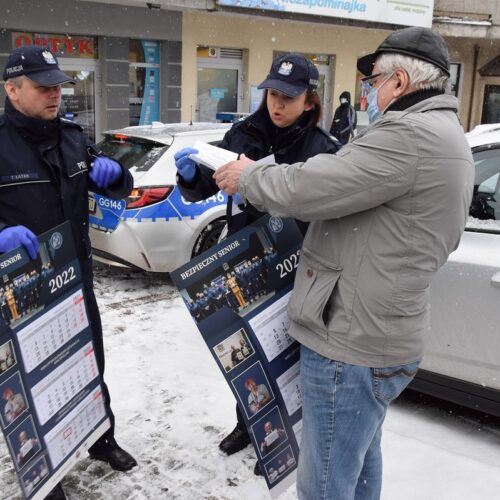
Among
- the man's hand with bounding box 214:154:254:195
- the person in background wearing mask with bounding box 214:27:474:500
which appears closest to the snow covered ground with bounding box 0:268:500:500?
the person in background wearing mask with bounding box 214:27:474:500

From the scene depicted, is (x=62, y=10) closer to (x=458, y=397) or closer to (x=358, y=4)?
(x=358, y=4)

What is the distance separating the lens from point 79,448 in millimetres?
2795

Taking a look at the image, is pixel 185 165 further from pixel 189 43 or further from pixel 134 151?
pixel 189 43

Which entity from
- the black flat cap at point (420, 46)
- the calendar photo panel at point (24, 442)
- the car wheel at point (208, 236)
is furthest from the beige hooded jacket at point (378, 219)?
the car wheel at point (208, 236)

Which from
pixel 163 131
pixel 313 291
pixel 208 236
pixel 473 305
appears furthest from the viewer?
pixel 163 131

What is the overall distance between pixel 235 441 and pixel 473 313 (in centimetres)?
138

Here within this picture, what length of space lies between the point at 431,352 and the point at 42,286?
2058 mm

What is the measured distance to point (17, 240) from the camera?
7.72 feet

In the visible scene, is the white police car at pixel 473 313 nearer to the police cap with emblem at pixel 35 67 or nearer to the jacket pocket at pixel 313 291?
the jacket pocket at pixel 313 291

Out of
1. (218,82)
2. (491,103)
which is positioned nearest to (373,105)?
(218,82)

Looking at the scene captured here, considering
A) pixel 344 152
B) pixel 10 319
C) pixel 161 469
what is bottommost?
pixel 161 469

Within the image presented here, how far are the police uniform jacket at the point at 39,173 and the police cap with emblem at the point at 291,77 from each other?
35.7 inches

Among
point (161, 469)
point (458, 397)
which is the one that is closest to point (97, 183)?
point (161, 469)

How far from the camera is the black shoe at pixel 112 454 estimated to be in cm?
307
